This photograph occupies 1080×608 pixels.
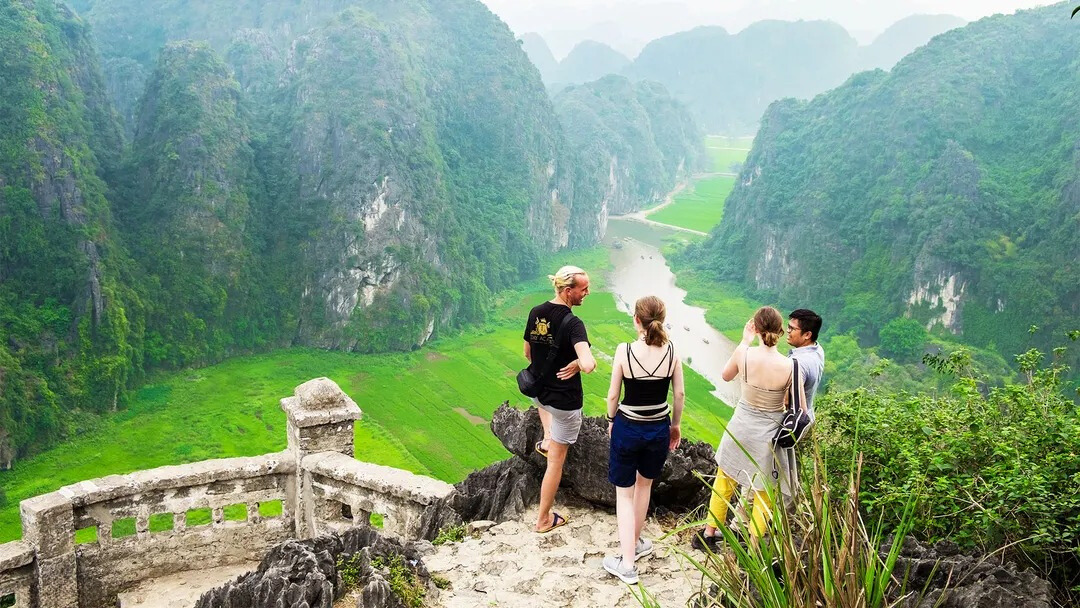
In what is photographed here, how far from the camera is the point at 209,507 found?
19.0 feet

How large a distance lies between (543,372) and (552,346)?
17 cm

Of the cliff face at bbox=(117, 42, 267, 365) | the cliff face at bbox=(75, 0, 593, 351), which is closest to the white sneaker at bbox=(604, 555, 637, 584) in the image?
the cliff face at bbox=(117, 42, 267, 365)

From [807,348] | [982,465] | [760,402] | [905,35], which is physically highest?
[905,35]

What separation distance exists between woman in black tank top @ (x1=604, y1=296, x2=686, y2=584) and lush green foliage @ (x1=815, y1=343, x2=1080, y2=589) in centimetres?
80

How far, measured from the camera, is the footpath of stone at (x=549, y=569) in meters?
4.04

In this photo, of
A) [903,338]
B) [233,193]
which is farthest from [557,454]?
[903,338]

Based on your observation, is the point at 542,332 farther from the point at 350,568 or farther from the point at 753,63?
the point at 753,63

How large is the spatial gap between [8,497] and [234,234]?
22373 millimetres

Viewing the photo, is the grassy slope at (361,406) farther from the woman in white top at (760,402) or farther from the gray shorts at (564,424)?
the woman in white top at (760,402)

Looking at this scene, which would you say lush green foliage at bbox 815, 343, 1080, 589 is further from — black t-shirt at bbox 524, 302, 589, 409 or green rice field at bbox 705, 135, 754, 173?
green rice field at bbox 705, 135, 754, 173

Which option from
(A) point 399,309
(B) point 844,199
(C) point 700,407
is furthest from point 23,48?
(B) point 844,199

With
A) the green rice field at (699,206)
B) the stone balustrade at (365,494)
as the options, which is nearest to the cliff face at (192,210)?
the stone balustrade at (365,494)

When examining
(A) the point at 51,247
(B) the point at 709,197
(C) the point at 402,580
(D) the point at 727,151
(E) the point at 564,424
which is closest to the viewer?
(C) the point at 402,580

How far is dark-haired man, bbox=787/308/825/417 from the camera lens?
4.05 meters
